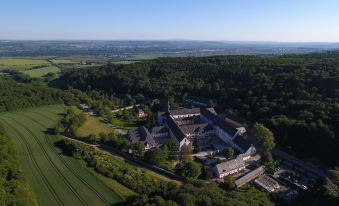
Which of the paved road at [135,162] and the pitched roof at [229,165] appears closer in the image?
the pitched roof at [229,165]

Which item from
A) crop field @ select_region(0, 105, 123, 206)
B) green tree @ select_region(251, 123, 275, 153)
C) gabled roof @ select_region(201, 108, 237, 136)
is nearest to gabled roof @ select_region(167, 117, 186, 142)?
gabled roof @ select_region(201, 108, 237, 136)

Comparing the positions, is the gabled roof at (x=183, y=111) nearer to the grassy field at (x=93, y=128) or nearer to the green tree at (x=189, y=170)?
the grassy field at (x=93, y=128)

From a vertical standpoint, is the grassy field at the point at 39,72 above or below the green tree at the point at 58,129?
above

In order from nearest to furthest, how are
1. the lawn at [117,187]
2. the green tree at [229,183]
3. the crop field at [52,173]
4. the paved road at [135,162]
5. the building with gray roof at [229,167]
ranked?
the crop field at [52,173]
the lawn at [117,187]
the green tree at [229,183]
the building with gray roof at [229,167]
the paved road at [135,162]

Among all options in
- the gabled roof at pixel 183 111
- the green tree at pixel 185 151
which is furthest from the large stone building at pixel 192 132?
the green tree at pixel 185 151

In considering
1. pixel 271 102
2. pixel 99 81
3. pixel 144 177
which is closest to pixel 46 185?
pixel 144 177

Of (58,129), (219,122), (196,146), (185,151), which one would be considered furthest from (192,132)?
(58,129)

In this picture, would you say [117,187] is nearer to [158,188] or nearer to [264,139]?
[158,188]
